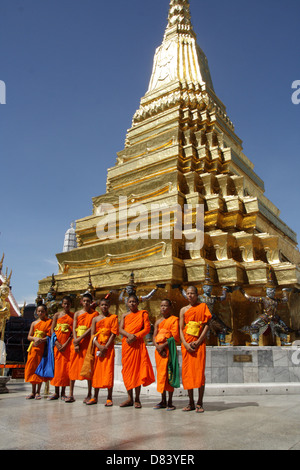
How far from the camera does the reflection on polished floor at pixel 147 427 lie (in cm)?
334

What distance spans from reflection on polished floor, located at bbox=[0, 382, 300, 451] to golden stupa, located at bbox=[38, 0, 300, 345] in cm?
493

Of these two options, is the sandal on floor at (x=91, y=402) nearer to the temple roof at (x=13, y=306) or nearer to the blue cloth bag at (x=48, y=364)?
the blue cloth bag at (x=48, y=364)

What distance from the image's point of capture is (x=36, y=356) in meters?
7.05

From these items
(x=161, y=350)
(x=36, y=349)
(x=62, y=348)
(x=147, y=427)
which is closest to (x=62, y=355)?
(x=62, y=348)

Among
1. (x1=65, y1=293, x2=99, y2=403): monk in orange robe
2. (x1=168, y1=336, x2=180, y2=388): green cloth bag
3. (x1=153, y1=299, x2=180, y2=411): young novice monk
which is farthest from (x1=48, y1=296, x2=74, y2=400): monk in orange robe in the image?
(x1=168, y1=336, x2=180, y2=388): green cloth bag

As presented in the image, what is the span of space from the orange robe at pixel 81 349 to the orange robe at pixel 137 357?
92cm

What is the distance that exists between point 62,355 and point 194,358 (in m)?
2.82

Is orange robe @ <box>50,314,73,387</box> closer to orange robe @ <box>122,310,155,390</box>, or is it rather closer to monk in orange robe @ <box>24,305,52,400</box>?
monk in orange robe @ <box>24,305,52,400</box>

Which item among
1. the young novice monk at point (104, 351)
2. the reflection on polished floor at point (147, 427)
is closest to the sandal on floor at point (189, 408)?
the reflection on polished floor at point (147, 427)

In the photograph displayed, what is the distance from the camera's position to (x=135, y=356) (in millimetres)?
5742

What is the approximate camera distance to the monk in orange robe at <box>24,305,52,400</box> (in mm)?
6898
